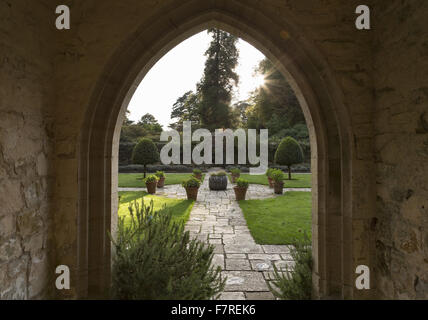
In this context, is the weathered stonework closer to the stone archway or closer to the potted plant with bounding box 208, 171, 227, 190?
the stone archway

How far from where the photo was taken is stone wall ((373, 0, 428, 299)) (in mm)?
1459

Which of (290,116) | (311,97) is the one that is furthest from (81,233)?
(290,116)

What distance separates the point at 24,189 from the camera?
1595mm

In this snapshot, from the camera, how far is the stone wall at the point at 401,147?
146 cm

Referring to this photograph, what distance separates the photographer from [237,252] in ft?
11.5

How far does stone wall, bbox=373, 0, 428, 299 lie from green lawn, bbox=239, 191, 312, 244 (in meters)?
1.41

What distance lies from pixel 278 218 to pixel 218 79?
20014mm

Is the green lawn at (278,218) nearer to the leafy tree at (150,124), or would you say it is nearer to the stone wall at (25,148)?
the stone wall at (25,148)

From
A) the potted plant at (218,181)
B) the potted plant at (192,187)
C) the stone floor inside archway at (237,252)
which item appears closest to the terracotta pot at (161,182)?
the potted plant at (218,181)

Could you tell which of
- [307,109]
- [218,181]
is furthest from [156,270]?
[218,181]

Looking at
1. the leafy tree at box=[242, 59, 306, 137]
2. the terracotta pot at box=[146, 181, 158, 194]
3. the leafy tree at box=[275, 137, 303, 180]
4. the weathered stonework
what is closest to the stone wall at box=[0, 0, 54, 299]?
the weathered stonework

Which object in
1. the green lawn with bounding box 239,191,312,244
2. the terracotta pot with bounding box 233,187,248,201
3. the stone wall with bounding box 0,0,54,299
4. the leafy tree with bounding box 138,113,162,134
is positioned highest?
the leafy tree with bounding box 138,113,162,134
